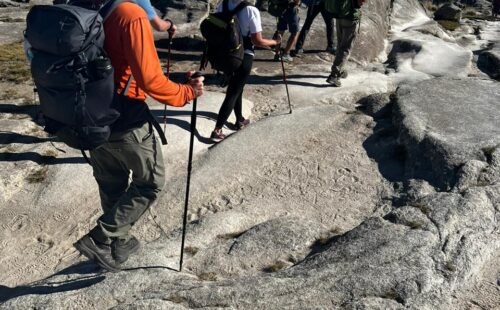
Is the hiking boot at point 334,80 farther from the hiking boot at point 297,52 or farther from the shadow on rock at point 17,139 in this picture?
the shadow on rock at point 17,139

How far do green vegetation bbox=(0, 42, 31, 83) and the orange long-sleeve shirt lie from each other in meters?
10.2

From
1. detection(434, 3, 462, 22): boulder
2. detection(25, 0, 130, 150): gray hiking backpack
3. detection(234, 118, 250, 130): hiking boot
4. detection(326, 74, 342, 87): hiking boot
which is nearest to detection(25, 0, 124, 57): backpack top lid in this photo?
detection(25, 0, 130, 150): gray hiking backpack

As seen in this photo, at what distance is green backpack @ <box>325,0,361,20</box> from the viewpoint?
1338cm

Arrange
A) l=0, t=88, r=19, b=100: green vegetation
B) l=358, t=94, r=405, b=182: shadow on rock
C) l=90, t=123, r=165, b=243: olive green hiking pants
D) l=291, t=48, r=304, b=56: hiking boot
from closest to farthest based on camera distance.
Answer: l=90, t=123, r=165, b=243: olive green hiking pants, l=358, t=94, r=405, b=182: shadow on rock, l=0, t=88, r=19, b=100: green vegetation, l=291, t=48, r=304, b=56: hiking boot

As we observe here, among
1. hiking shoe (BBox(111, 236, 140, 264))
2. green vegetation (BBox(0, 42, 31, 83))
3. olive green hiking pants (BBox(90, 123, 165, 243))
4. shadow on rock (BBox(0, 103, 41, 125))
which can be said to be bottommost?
Result: green vegetation (BBox(0, 42, 31, 83))

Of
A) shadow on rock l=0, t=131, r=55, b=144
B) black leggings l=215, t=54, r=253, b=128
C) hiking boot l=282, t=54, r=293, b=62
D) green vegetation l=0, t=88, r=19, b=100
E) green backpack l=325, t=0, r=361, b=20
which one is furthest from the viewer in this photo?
hiking boot l=282, t=54, r=293, b=62

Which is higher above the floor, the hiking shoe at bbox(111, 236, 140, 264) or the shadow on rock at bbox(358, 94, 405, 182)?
the hiking shoe at bbox(111, 236, 140, 264)

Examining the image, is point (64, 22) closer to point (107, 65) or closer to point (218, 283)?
point (107, 65)

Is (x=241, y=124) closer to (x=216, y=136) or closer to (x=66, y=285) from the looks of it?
(x=216, y=136)

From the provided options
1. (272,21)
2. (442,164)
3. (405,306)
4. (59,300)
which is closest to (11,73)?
(272,21)

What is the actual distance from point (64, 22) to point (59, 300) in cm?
327

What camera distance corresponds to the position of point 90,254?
21.3ft

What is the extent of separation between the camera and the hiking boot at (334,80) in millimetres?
14344

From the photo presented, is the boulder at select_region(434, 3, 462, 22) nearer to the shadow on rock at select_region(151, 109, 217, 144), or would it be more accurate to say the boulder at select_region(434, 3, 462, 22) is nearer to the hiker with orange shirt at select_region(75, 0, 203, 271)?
the shadow on rock at select_region(151, 109, 217, 144)
